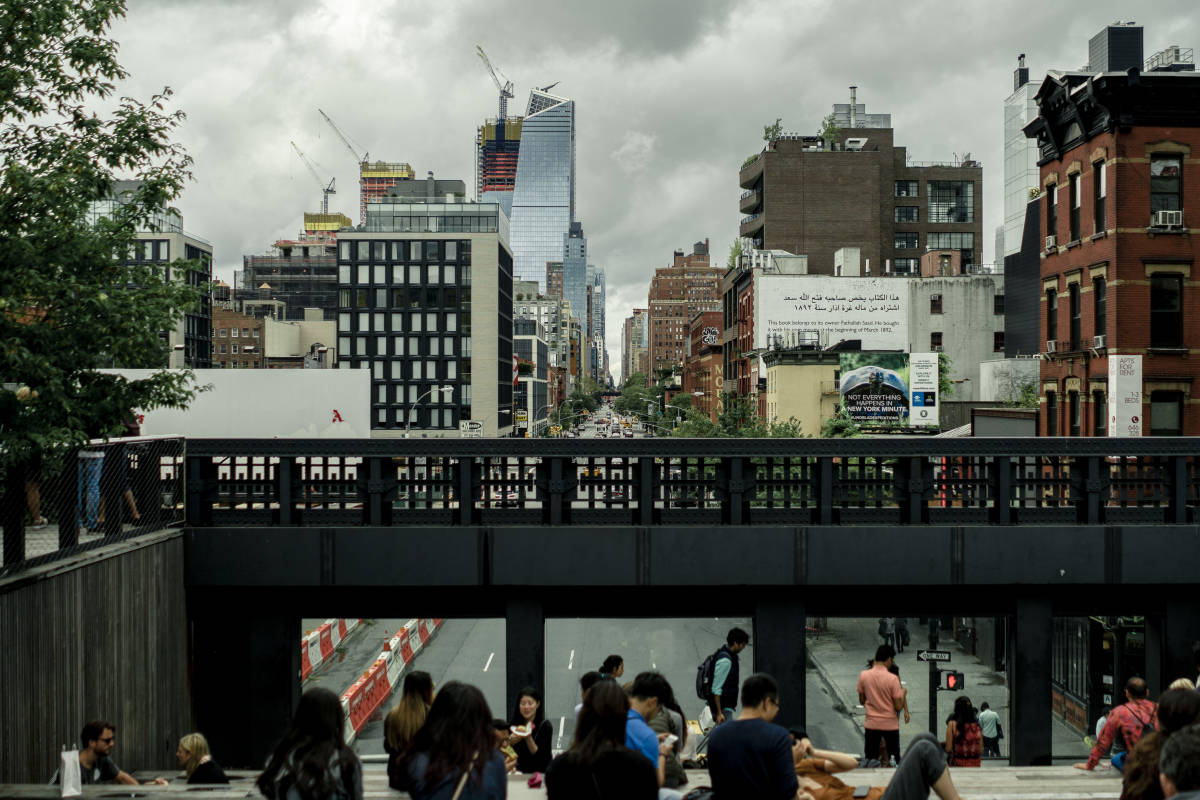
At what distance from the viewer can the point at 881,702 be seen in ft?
38.8

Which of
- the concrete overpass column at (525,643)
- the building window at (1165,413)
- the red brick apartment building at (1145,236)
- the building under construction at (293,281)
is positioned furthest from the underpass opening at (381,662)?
the building under construction at (293,281)

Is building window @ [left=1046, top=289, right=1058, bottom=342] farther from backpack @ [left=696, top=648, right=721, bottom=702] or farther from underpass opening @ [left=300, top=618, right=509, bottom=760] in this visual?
backpack @ [left=696, top=648, right=721, bottom=702]

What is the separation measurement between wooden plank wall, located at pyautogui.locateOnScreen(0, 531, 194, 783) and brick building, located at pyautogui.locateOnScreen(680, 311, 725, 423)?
8236 centimetres

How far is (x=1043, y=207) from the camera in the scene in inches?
1362

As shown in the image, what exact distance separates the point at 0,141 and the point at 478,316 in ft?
366

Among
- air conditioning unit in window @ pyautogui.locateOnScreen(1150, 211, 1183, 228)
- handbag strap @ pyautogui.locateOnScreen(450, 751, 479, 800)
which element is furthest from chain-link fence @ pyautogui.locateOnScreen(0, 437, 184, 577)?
air conditioning unit in window @ pyautogui.locateOnScreen(1150, 211, 1183, 228)

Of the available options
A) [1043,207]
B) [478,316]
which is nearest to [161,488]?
[1043,207]

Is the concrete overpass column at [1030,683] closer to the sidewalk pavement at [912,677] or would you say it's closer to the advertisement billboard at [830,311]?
the sidewalk pavement at [912,677]

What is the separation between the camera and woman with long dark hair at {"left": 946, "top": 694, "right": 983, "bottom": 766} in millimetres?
13250

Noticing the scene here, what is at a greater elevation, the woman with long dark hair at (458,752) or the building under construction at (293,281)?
the building under construction at (293,281)

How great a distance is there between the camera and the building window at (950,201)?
100 metres

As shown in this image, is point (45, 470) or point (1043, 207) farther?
point (1043, 207)

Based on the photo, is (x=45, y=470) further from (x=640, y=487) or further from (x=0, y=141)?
(x=640, y=487)

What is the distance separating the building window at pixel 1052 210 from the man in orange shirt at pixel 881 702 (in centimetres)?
2632
